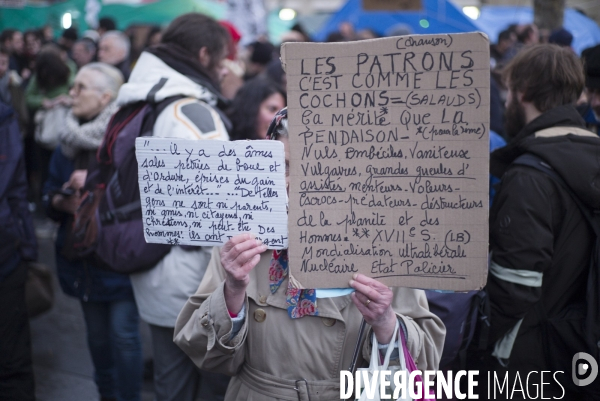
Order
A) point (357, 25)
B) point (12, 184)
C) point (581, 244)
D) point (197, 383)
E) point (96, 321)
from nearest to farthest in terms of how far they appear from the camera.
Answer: point (581, 244)
point (197, 383)
point (12, 184)
point (96, 321)
point (357, 25)

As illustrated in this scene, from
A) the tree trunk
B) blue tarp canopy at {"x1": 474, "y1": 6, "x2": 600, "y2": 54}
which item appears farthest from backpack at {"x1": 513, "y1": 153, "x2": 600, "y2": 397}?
blue tarp canopy at {"x1": 474, "y1": 6, "x2": 600, "y2": 54}

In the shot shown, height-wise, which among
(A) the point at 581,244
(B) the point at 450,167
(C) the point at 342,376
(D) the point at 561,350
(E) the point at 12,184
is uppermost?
(B) the point at 450,167

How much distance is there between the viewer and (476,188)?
5.66 feet

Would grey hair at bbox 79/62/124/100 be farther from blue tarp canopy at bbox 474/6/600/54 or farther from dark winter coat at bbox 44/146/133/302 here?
blue tarp canopy at bbox 474/6/600/54

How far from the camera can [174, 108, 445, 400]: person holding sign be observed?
194 centimetres

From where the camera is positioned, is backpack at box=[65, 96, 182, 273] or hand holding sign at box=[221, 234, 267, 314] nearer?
hand holding sign at box=[221, 234, 267, 314]

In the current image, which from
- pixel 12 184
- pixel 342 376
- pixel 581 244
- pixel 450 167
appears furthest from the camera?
pixel 12 184

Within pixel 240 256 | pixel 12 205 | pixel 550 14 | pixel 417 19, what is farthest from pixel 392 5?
pixel 240 256

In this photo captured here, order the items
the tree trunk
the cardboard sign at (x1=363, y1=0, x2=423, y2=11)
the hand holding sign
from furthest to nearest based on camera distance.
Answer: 1. the tree trunk
2. the cardboard sign at (x1=363, y1=0, x2=423, y2=11)
3. the hand holding sign

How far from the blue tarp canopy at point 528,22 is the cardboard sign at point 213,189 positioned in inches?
323

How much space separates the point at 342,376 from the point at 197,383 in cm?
138

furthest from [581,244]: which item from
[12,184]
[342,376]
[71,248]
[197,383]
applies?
[12,184]

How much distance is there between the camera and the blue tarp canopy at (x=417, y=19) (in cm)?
944

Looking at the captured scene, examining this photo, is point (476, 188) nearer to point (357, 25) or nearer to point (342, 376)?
point (342, 376)
